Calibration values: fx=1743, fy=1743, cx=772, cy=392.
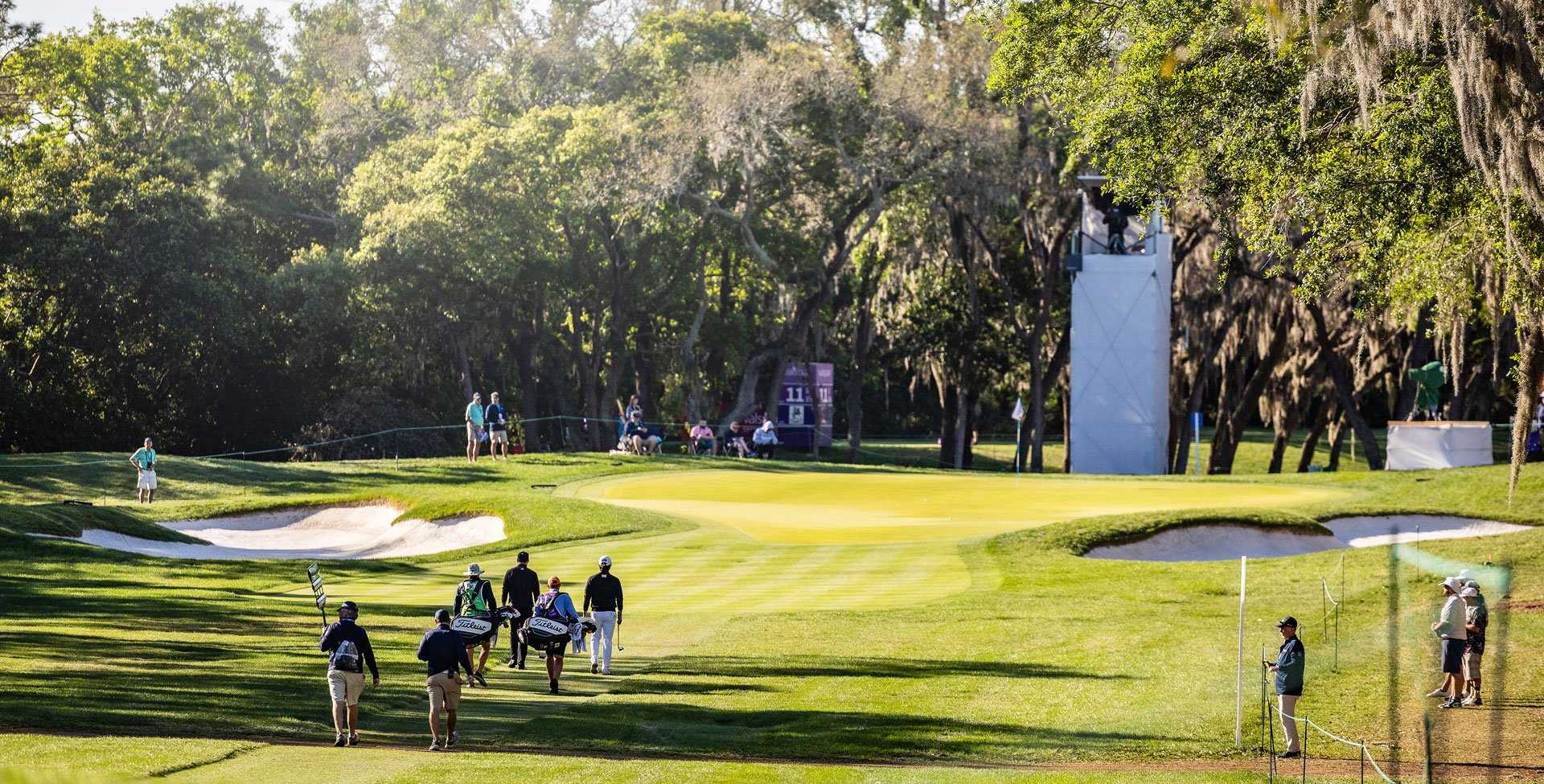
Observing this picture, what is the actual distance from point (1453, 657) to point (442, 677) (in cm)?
1193

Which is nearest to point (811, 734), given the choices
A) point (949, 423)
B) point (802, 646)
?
point (802, 646)

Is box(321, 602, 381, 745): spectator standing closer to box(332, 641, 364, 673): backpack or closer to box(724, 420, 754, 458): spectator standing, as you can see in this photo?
box(332, 641, 364, 673): backpack

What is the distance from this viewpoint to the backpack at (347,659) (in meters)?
17.8

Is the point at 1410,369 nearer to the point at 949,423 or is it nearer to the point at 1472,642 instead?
the point at 949,423

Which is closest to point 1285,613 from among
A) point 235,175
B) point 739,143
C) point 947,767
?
point 947,767

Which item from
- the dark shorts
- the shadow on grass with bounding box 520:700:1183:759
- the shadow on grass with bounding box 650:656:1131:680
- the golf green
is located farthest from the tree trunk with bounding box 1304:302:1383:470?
the shadow on grass with bounding box 520:700:1183:759

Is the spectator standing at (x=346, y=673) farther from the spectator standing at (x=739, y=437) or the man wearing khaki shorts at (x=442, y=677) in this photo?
the spectator standing at (x=739, y=437)

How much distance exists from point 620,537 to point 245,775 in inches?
862

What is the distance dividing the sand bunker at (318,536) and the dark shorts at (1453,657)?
22.1 m

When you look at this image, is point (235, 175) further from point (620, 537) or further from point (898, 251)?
point (620, 537)

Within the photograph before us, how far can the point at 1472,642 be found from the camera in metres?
20.7

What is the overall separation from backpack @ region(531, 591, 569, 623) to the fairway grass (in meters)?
0.95

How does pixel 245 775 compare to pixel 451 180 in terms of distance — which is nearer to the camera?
pixel 245 775

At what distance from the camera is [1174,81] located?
81.7ft
